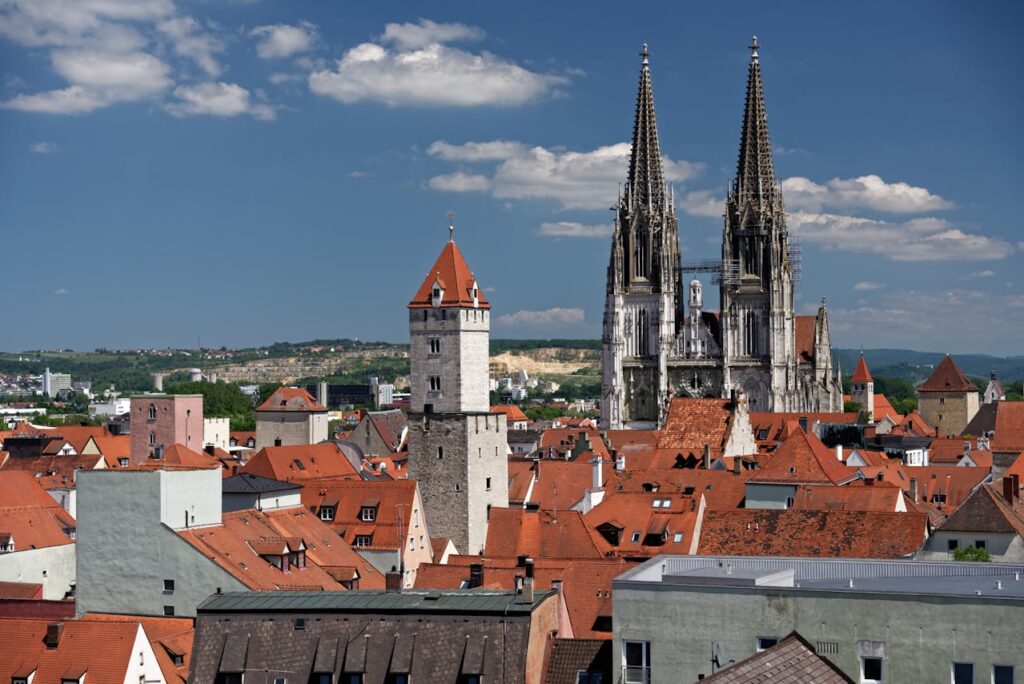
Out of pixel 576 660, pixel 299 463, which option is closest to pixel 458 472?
pixel 299 463

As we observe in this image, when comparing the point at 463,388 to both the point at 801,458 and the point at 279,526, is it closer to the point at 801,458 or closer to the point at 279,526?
the point at 801,458

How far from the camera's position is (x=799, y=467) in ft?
239

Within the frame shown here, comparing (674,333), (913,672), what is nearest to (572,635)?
(913,672)

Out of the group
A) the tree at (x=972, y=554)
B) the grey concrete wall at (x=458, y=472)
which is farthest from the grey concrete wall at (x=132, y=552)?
the grey concrete wall at (x=458, y=472)

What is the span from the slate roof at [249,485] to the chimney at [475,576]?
12.4 m

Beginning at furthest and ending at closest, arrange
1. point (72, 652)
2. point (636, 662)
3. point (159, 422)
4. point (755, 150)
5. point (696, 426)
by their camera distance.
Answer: point (755, 150)
point (159, 422)
point (696, 426)
point (72, 652)
point (636, 662)

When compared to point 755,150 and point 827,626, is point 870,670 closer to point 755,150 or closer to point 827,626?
point 827,626

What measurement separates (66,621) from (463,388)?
35.0m

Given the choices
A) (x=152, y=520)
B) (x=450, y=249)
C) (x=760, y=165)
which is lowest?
(x=152, y=520)

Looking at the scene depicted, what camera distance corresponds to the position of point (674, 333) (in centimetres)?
14788

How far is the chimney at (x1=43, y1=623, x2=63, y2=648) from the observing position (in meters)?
39.8

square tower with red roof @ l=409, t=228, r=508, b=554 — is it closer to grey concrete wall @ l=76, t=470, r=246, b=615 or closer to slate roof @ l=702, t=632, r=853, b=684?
grey concrete wall @ l=76, t=470, r=246, b=615

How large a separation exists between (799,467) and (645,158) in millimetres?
80242

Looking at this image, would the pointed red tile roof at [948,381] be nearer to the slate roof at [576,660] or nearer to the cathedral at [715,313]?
the cathedral at [715,313]
